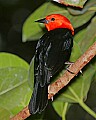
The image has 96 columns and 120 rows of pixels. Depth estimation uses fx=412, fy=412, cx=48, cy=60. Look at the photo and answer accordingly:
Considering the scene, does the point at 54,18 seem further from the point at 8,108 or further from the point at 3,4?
the point at 3,4

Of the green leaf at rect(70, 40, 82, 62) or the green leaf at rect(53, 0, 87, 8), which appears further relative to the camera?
the green leaf at rect(70, 40, 82, 62)

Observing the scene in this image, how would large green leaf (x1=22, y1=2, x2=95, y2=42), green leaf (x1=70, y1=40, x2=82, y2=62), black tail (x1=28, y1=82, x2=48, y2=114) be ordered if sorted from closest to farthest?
black tail (x1=28, y1=82, x2=48, y2=114), green leaf (x1=70, y1=40, x2=82, y2=62), large green leaf (x1=22, y1=2, x2=95, y2=42)

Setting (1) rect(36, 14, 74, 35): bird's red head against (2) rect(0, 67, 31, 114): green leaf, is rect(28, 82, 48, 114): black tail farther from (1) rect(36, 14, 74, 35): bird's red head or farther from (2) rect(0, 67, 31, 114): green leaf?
(1) rect(36, 14, 74, 35): bird's red head

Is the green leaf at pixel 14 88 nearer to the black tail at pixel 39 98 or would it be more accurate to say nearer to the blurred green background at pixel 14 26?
the black tail at pixel 39 98

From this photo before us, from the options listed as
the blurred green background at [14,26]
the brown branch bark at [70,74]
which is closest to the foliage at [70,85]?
the brown branch bark at [70,74]

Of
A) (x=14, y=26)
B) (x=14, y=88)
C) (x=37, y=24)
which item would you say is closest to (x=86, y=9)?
(x=37, y=24)

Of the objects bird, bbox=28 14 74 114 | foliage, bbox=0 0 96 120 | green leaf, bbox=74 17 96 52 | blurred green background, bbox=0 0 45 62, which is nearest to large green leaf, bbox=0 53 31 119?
foliage, bbox=0 0 96 120

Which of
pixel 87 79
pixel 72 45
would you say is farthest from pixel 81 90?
pixel 72 45

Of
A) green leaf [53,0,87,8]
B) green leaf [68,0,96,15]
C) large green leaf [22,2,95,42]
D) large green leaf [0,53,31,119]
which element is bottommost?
large green leaf [0,53,31,119]
